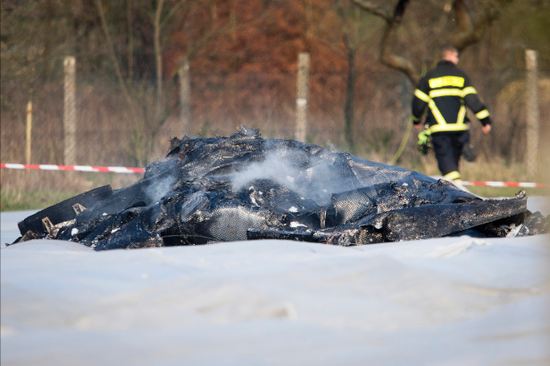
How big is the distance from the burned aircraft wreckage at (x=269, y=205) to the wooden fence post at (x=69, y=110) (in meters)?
4.78

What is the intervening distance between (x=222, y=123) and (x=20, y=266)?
28.4 ft

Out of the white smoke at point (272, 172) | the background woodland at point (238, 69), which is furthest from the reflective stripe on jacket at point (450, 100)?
the white smoke at point (272, 172)

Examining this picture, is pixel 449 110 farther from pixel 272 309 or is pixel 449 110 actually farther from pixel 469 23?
pixel 469 23

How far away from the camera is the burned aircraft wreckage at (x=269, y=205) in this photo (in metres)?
2.70

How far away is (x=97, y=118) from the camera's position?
31.0 feet

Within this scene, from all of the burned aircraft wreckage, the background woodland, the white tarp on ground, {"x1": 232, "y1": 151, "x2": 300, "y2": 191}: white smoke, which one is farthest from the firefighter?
the white tarp on ground

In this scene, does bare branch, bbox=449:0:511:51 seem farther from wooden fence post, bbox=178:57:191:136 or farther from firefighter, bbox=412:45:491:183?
wooden fence post, bbox=178:57:191:136

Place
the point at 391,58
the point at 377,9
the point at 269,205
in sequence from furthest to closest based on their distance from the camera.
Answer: the point at 391,58 < the point at 377,9 < the point at 269,205

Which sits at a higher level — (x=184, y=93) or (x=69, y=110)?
(x=184, y=93)

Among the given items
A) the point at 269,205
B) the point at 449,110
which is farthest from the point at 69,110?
the point at 269,205

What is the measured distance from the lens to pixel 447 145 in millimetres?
5551

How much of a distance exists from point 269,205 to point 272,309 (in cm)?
127

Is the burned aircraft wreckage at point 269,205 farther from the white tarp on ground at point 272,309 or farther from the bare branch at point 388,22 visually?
the bare branch at point 388,22

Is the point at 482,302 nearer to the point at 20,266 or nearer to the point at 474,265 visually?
the point at 474,265
